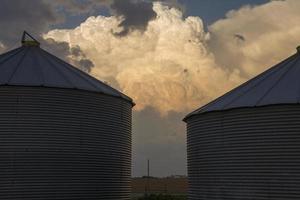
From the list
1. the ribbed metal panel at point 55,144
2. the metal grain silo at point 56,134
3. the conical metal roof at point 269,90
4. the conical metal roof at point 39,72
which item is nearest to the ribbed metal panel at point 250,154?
the conical metal roof at point 269,90

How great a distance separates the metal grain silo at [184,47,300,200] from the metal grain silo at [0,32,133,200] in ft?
14.9

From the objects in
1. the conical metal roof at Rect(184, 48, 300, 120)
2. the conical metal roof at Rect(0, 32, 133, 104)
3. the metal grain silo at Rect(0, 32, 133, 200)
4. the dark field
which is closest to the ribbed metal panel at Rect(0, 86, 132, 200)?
the metal grain silo at Rect(0, 32, 133, 200)

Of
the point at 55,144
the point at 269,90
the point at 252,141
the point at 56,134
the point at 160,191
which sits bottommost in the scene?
Answer: the point at 160,191

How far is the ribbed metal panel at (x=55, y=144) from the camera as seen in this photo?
23000 mm

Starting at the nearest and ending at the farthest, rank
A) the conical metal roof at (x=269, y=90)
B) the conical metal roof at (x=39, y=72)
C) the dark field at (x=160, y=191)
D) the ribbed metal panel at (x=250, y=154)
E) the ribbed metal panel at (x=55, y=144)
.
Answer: the ribbed metal panel at (x=250, y=154), the conical metal roof at (x=269, y=90), the ribbed metal panel at (x=55, y=144), the conical metal roof at (x=39, y=72), the dark field at (x=160, y=191)

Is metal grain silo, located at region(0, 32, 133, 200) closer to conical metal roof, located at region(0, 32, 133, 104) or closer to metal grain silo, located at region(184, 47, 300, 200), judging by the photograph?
conical metal roof, located at region(0, 32, 133, 104)

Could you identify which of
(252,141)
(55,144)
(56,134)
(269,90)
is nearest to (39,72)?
(56,134)

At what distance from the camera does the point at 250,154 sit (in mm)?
21656

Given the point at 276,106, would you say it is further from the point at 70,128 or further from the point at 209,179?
the point at 70,128

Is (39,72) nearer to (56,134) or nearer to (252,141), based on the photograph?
(56,134)

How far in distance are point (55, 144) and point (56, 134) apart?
19.3 inches

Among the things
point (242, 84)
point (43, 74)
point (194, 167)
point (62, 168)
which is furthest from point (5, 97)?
point (242, 84)

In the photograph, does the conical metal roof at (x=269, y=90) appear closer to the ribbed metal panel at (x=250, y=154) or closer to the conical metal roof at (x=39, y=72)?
the ribbed metal panel at (x=250, y=154)

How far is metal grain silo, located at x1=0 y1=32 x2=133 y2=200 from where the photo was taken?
23.0 m
